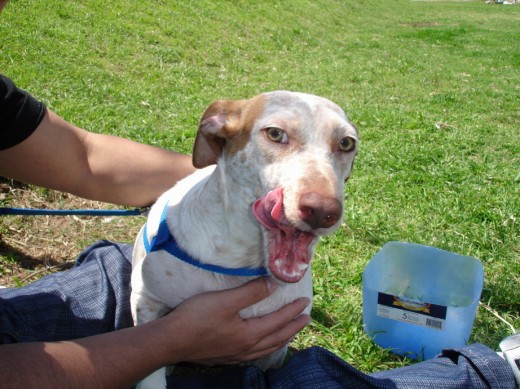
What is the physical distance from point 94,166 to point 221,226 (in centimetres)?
102

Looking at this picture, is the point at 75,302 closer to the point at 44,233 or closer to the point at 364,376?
the point at 44,233

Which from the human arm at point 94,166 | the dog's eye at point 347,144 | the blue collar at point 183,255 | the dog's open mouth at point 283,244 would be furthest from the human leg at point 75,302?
the dog's eye at point 347,144

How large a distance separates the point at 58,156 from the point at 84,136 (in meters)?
0.21

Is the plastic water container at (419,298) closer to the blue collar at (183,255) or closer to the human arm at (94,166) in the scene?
the blue collar at (183,255)

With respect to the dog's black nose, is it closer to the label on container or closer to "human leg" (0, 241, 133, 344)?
the label on container

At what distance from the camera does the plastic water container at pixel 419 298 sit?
2.50 meters

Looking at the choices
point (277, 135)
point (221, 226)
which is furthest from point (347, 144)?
point (221, 226)

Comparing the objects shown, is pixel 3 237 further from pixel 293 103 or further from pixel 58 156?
pixel 293 103

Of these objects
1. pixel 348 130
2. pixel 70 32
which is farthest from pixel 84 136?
pixel 70 32

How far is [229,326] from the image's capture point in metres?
2.06

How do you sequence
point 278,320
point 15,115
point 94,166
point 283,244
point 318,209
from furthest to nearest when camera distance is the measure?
point 94,166 < point 15,115 < point 278,320 < point 283,244 < point 318,209

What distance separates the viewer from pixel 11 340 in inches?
84.2

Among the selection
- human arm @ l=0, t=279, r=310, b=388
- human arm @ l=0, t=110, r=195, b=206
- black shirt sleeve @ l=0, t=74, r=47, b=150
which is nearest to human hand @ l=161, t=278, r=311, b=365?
human arm @ l=0, t=279, r=310, b=388

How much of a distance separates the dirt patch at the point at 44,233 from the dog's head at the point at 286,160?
1.57 meters
